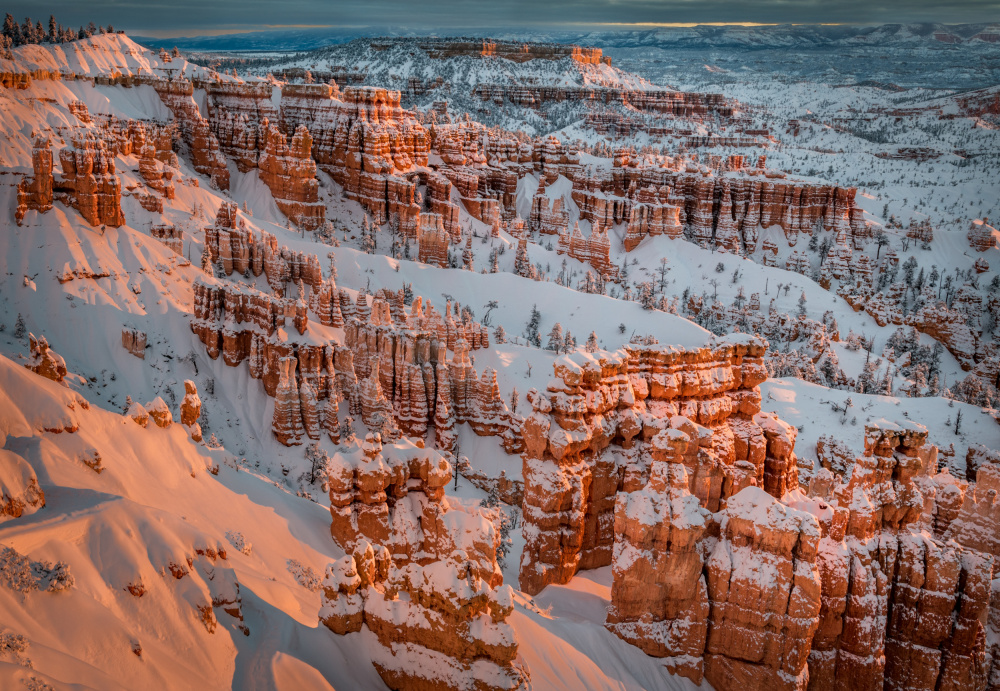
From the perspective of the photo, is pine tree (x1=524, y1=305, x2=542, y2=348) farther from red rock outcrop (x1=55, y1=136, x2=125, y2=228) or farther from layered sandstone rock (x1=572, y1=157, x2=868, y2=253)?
layered sandstone rock (x1=572, y1=157, x2=868, y2=253)

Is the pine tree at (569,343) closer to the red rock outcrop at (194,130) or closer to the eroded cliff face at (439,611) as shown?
the eroded cliff face at (439,611)

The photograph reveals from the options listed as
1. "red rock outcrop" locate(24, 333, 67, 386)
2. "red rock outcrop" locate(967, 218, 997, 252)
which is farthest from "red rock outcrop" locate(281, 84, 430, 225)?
"red rock outcrop" locate(967, 218, 997, 252)

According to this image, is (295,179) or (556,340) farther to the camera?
(295,179)

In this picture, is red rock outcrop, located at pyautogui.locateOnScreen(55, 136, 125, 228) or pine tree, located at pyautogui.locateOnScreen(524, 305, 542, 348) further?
pine tree, located at pyautogui.locateOnScreen(524, 305, 542, 348)

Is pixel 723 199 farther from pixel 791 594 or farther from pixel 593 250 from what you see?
pixel 791 594

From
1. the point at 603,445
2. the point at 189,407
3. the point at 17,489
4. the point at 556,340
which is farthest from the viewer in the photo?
the point at 556,340

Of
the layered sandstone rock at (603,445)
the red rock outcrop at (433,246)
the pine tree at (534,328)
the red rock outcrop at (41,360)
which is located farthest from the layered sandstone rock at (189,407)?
the red rock outcrop at (433,246)

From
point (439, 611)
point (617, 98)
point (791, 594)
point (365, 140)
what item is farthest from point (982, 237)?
point (617, 98)

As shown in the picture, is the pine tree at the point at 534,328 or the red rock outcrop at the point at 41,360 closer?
the red rock outcrop at the point at 41,360

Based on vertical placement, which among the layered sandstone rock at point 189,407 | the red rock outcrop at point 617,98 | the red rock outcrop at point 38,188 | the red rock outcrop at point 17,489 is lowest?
the layered sandstone rock at point 189,407
